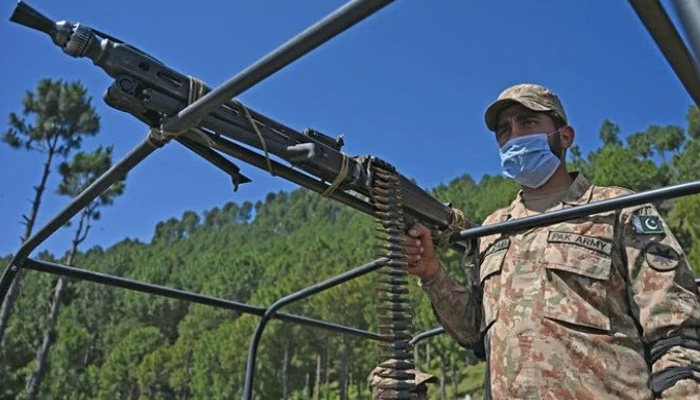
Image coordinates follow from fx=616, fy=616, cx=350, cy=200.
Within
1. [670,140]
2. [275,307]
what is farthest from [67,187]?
[670,140]

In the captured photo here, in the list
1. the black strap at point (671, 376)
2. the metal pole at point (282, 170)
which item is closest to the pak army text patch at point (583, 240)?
the black strap at point (671, 376)

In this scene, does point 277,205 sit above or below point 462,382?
above

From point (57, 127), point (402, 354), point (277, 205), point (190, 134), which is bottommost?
point (402, 354)

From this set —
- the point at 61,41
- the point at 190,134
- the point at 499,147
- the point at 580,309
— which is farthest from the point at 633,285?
the point at 61,41

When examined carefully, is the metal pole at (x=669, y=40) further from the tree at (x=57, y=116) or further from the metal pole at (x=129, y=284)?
the tree at (x=57, y=116)

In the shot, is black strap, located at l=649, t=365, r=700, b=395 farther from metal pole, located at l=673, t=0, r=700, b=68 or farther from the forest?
the forest

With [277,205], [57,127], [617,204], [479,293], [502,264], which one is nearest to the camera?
[617,204]

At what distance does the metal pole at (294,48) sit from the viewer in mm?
928

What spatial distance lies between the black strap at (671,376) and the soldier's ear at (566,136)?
949 millimetres

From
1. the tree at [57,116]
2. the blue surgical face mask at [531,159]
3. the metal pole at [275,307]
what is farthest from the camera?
the tree at [57,116]

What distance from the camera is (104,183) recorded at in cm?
161

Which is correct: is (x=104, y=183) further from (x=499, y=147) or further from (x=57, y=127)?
(x=57, y=127)

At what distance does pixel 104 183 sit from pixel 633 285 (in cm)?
162

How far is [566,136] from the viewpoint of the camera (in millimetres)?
2422
